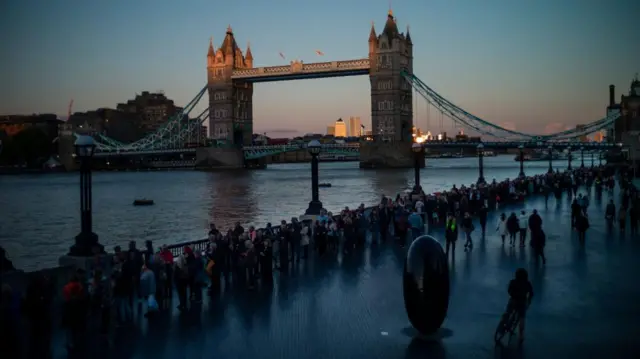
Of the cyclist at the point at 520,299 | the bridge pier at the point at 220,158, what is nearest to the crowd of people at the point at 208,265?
the cyclist at the point at 520,299

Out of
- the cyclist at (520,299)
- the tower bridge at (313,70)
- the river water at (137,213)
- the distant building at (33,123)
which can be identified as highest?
the tower bridge at (313,70)

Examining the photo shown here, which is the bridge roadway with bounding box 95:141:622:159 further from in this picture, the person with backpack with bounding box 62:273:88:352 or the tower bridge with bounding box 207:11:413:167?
the person with backpack with bounding box 62:273:88:352

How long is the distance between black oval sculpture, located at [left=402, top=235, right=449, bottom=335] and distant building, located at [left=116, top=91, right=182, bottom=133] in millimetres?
148815

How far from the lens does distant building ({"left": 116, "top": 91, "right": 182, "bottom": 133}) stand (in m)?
153

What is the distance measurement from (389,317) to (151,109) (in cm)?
15208

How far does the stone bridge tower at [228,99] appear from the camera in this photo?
110m

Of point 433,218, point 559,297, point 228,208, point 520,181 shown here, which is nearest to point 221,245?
point 559,297

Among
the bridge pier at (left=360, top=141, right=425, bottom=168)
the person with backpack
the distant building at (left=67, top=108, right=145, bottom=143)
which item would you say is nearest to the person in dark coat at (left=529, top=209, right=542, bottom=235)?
the person with backpack

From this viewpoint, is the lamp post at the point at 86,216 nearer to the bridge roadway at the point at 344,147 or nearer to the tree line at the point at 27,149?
the bridge roadway at the point at 344,147

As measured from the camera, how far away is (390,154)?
3745 inches

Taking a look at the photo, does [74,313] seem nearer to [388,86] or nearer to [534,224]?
[534,224]

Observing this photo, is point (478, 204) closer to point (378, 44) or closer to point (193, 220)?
point (193, 220)

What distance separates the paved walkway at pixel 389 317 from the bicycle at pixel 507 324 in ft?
0.43

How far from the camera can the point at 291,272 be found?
1291cm
